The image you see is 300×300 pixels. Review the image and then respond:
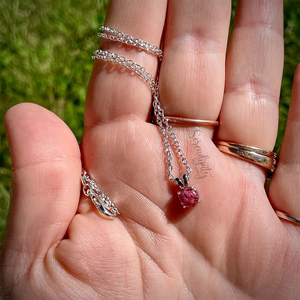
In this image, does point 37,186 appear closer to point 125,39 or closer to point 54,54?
point 125,39

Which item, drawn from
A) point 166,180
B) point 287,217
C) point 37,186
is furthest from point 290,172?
point 37,186

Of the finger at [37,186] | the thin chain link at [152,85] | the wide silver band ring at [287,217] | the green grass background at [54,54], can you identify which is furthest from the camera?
the green grass background at [54,54]

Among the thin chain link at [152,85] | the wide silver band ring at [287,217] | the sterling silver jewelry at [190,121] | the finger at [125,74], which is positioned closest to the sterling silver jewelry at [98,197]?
the finger at [125,74]

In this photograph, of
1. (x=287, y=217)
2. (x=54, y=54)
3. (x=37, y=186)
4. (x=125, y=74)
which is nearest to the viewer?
(x=37, y=186)

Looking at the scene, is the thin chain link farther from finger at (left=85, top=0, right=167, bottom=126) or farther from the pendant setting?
the pendant setting

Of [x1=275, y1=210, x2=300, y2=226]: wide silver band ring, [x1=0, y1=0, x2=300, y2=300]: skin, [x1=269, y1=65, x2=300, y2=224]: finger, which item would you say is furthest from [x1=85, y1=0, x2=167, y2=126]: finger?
[x1=275, y1=210, x2=300, y2=226]: wide silver band ring

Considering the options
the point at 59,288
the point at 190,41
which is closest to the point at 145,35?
the point at 190,41

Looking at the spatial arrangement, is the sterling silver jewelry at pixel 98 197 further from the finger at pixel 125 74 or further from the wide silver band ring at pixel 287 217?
the wide silver band ring at pixel 287 217
